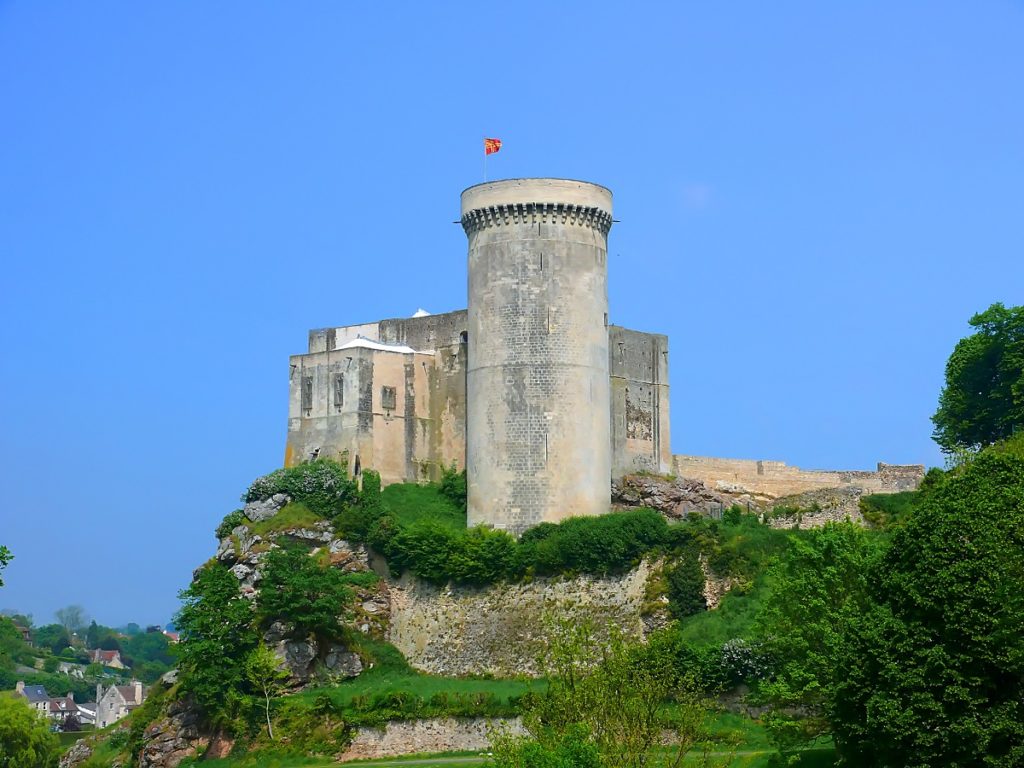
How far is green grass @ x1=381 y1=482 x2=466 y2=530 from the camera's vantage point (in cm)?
6594

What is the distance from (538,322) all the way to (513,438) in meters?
4.01

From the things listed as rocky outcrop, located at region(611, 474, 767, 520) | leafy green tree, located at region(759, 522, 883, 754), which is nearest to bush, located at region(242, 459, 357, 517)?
rocky outcrop, located at region(611, 474, 767, 520)

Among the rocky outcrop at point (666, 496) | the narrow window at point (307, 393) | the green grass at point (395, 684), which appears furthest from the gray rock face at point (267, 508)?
the rocky outcrop at point (666, 496)

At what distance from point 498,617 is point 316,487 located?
8329mm

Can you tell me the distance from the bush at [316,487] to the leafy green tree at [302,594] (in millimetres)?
3333

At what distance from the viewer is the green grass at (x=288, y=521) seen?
6594 cm

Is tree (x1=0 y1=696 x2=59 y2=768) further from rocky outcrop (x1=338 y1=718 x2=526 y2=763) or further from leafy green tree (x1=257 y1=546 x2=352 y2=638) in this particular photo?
rocky outcrop (x1=338 y1=718 x2=526 y2=763)

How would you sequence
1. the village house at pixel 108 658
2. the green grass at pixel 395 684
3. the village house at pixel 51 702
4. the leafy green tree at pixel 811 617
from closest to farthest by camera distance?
the leafy green tree at pixel 811 617
the green grass at pixel 395 684
the village house at pixel 51 702
the village house at pixel 108 658

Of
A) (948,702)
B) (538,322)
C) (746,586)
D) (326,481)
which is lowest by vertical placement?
(948,702)

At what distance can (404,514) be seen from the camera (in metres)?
66.4

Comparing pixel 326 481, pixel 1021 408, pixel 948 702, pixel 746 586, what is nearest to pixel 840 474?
pixel 1021 408

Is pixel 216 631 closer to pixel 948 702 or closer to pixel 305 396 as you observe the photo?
pixel 305 396

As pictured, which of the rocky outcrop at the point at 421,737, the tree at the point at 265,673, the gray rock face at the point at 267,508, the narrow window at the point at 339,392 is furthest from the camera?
the narrow window at the point at 339,392

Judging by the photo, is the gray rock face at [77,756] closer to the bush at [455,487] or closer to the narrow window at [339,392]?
the narrow window at [339,392]
